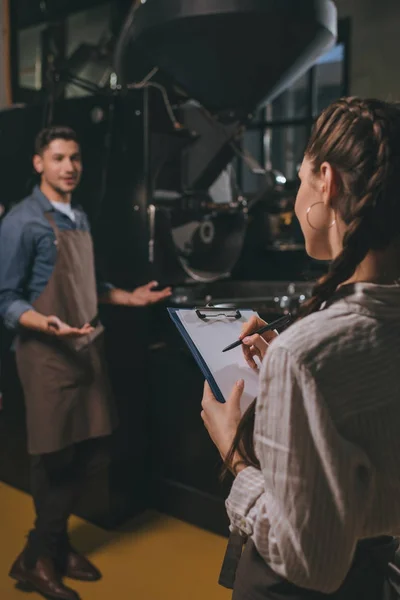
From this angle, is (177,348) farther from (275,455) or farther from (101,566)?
(275,455)

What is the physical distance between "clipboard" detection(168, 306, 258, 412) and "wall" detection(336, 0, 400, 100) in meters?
3.63

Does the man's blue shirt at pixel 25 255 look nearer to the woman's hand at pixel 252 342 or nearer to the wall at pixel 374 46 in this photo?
the woman's hand at pixel 252 342

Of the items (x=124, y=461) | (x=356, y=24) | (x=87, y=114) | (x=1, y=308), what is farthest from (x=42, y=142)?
(x=356, y=24)

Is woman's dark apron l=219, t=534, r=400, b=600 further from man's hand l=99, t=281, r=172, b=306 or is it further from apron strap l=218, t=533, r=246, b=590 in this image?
man's hand l=99, t=281, r=172, b=306

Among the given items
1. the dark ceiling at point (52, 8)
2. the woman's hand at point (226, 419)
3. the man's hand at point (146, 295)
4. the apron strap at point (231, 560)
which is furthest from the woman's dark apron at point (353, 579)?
the dark ceiling at point (52, 8)

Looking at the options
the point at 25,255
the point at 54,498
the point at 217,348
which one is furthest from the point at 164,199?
the point at 217,348

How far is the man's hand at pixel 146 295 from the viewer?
2.21m

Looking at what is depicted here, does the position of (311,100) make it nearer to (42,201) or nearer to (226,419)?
(42,201)

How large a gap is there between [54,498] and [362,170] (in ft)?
5.59

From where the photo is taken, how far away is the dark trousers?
2.04 m

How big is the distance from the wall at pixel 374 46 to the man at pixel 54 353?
288 cm

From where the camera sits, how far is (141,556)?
225 cm

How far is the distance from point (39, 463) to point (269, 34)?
173 centimetres

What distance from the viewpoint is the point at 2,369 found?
107 inches
